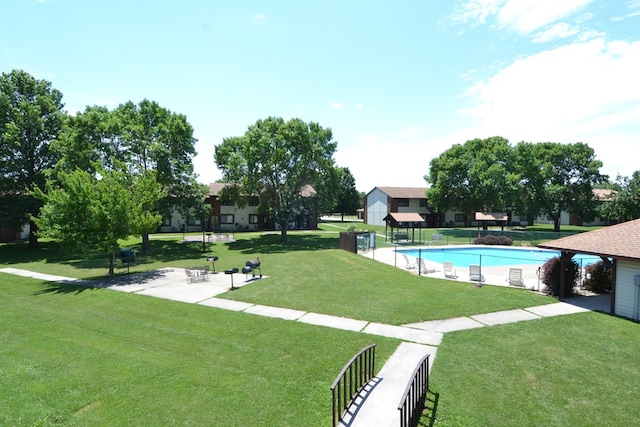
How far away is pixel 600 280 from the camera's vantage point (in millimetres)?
16469

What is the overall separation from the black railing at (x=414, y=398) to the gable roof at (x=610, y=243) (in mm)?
10607

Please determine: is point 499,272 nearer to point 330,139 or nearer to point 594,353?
point 594,353

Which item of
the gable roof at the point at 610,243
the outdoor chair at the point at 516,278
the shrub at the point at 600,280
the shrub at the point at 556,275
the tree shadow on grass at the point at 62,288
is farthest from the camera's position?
the outdoor chair at the point at 516,278

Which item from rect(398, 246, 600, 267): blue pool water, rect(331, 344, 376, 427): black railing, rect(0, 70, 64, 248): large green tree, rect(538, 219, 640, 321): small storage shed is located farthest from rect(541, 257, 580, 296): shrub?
rect(0, 70, 64, 248): large green tree

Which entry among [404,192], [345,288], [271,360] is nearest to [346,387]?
[271,360]

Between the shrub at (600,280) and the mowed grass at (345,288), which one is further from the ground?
the shrub at (600,280)

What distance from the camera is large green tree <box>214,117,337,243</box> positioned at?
36.2 metres

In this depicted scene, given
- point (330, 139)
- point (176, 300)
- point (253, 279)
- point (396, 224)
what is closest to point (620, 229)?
point (253, 279)

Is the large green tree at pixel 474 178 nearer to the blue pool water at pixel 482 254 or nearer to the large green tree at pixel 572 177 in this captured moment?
the large green tree at pixel 572 177

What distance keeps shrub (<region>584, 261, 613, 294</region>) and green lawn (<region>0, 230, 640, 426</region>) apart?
349cm

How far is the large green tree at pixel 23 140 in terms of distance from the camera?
102ft

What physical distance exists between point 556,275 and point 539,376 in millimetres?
9601

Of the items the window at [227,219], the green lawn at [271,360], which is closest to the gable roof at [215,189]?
the window at [227,219]

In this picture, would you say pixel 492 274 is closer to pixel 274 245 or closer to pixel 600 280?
pixel 600 280
